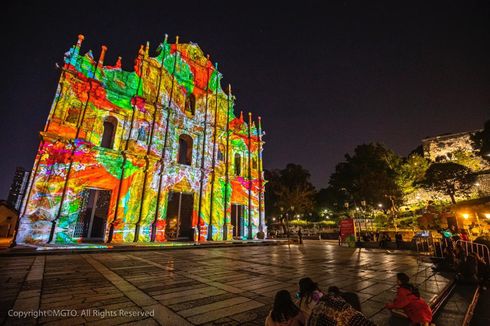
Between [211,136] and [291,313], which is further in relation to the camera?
[211,136]

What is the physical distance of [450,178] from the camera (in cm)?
3014

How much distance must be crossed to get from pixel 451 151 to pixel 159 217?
52.6 meters

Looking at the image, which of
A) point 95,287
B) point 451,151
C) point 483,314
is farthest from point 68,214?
point 451,151

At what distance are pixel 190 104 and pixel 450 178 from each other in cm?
3498

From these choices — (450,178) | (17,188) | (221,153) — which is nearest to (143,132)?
(221,153)

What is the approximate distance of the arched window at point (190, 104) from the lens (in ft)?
67.4

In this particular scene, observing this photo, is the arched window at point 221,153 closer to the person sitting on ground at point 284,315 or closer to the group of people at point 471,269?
the group of people at point 471,269

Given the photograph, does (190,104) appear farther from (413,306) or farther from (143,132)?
(413,306)

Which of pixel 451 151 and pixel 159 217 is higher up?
pixel 451 151

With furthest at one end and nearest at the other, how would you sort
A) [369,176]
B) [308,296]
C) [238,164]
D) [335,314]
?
1. [369,176]
2. [238,164]
3. [308,296]
4. [335,314]

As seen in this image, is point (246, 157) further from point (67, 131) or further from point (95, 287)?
point (95, 287)

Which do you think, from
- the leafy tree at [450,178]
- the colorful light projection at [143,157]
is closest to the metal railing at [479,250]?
the colorful light projection at [143,157]

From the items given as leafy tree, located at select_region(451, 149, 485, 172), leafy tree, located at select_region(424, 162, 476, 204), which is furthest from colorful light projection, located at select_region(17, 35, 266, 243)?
leafy tree, located at select_region(451, 149, 485, 172)

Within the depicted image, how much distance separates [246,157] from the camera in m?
22.9
